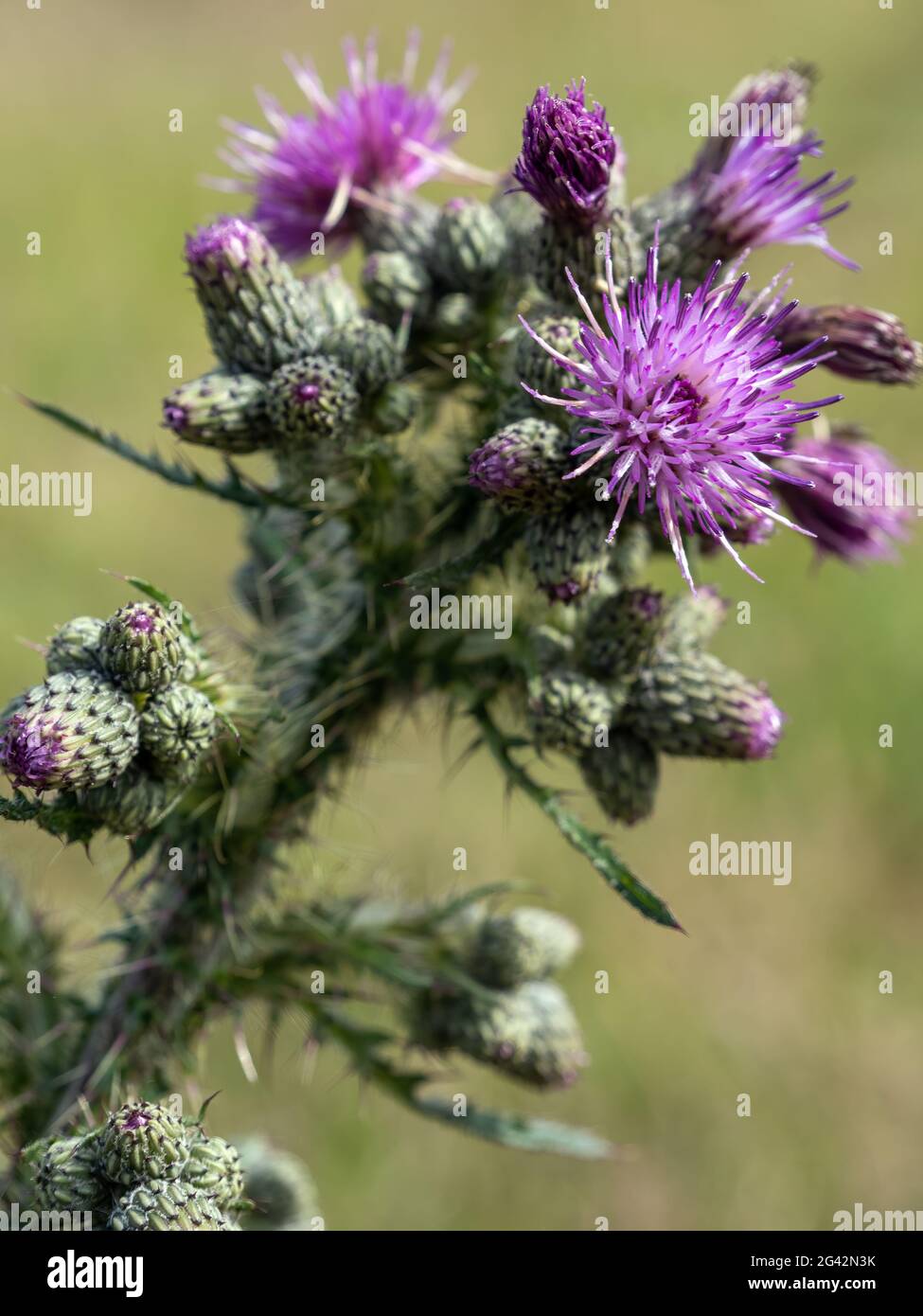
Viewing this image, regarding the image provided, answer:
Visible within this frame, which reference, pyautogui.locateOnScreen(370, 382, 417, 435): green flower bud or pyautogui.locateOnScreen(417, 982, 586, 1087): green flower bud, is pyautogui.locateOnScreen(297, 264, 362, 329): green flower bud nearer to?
pyautogui.locateOnScreen(370, 382, 417, 435): green flower bud

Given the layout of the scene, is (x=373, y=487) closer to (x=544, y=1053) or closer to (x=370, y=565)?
(x=370, y=565)

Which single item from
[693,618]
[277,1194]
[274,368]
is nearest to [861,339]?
[693,618]

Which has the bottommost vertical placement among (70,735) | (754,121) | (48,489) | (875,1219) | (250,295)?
(875,1219)

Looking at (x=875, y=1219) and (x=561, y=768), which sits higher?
(x=561, y=768)

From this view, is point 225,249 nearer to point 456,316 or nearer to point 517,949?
point 456,316
